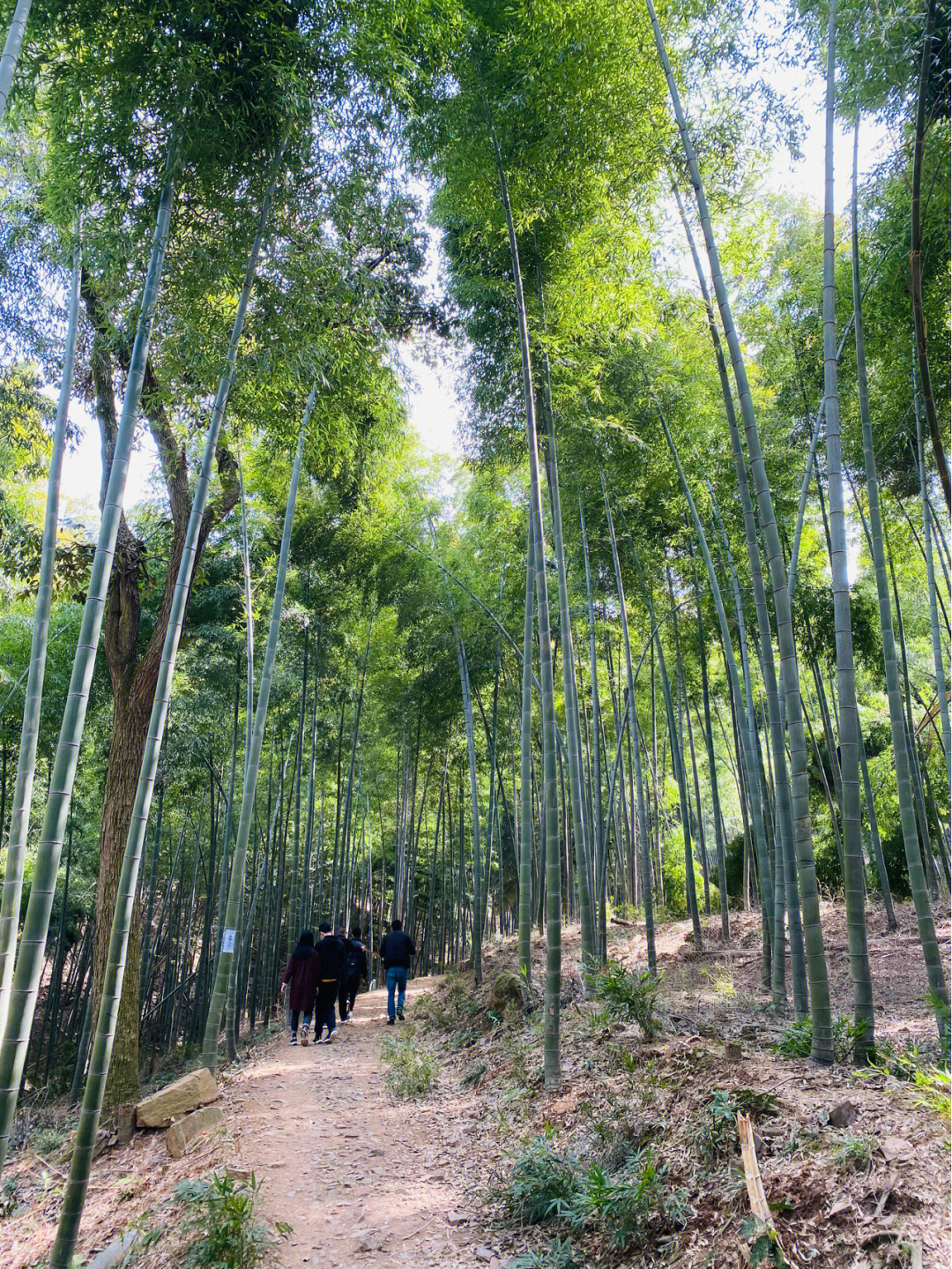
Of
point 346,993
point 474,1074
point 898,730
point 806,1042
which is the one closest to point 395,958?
point 346,993

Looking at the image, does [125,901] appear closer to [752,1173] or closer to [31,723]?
[31,723]

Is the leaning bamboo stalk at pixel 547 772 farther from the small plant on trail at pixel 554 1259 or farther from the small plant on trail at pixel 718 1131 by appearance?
the small plant on trail at pixel 554 1259

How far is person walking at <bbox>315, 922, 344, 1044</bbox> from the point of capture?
6.46 meters

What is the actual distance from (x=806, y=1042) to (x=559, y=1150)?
115cm

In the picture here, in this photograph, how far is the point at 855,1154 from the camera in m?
1.97

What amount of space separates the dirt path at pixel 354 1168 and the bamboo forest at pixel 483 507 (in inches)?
1.1

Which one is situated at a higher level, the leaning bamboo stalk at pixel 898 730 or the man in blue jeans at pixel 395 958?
the leaning bamboo stalk at pixel 898 730

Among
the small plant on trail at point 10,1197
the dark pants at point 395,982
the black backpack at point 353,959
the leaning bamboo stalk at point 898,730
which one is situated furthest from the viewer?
the black backpack at point 353,959

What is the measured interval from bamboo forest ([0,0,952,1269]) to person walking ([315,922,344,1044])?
0.04 metres

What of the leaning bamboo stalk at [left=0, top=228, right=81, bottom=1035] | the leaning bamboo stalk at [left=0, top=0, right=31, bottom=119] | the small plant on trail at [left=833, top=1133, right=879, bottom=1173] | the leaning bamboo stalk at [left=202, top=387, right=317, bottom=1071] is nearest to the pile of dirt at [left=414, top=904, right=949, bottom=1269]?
the small plant on trail at [left=833, top=1133, right=879, bottom=1173]

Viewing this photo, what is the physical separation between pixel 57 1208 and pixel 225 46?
629 cm

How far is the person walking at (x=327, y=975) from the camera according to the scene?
21.2 ft

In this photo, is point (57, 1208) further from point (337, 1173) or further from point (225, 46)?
point (225, 46)

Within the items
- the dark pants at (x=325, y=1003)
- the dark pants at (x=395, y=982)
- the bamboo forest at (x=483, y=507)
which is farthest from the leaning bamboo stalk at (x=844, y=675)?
the dark pants at (x=395, y=982)
